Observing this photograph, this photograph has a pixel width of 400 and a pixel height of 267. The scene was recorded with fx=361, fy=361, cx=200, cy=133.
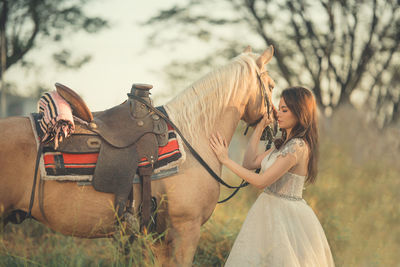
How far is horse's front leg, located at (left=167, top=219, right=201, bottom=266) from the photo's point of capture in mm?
2508

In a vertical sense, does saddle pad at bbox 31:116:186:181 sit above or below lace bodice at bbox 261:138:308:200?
above

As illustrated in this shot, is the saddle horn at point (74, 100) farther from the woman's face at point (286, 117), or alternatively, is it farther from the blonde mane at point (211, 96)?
the woman's face at point (286, 117)

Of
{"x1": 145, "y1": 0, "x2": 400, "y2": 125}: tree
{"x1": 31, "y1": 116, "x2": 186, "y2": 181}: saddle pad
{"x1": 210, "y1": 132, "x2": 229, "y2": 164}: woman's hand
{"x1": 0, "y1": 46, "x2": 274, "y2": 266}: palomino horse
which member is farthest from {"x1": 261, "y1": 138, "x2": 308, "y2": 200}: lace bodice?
{"x1": 145, "y1": 0, "x2": 400, "y2": 125}: tree

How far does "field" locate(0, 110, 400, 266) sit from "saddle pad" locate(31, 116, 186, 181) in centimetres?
49

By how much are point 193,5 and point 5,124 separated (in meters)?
9.91

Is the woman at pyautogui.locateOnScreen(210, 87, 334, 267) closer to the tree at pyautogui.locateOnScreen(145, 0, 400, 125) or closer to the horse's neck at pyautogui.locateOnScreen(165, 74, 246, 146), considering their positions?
the horse's neck at pyautogui.locateOnScreen(165, 74, 246, 146)

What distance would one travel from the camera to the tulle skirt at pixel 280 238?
2373mm

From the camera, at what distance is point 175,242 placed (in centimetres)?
252

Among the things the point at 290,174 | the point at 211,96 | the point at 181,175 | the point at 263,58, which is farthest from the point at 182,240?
the point at 263,58

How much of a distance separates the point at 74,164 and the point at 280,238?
1.42 m

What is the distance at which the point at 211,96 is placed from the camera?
2.72 metres

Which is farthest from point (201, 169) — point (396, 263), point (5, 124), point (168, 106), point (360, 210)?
point (360, 210)

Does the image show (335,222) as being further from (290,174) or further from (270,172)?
(270,172)

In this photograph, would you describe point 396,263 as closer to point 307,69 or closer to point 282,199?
point 282,199
